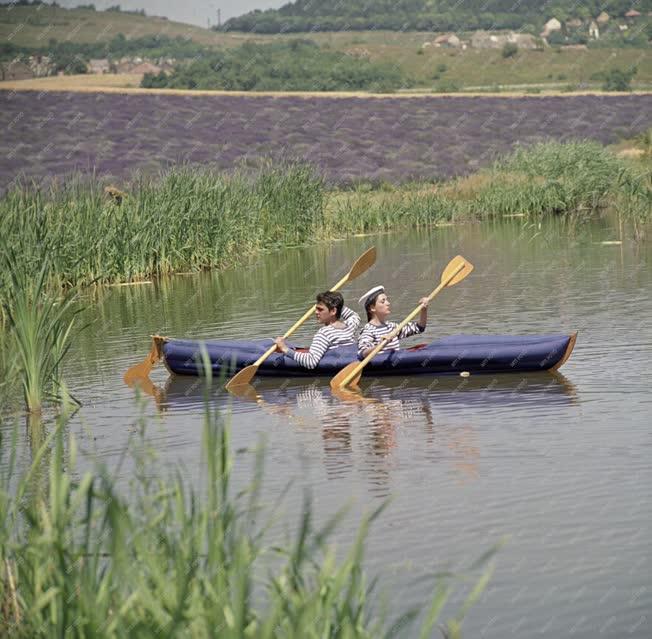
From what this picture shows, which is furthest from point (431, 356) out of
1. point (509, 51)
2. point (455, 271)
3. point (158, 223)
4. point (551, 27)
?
point (551, 27)

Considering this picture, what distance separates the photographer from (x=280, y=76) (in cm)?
7088

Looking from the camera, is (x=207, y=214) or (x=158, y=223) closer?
(x=158, y=223)

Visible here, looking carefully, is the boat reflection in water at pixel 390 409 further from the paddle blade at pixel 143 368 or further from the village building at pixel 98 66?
the village building at pixel 98 66

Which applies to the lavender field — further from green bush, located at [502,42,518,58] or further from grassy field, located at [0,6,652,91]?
green bush, located at [502,42,518,58]

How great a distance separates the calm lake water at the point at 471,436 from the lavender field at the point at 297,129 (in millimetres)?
13838

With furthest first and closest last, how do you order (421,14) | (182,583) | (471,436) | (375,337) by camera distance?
(421,14) → (375,337) → (471,436) → (182,583)

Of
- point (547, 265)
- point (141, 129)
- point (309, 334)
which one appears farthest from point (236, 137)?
point (309, 334)

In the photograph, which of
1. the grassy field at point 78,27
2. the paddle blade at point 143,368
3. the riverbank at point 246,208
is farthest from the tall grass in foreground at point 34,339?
the grassy field at point 78,27

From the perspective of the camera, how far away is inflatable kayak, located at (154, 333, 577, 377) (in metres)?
11.0

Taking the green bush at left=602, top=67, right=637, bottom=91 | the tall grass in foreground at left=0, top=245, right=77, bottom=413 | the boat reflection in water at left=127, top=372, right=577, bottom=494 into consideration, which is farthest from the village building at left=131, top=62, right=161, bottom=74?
the tall grass in foreground at left=0, top=245, right=77, bottom=413

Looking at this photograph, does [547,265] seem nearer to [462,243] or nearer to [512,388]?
[462,243]

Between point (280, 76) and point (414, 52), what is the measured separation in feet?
97.2

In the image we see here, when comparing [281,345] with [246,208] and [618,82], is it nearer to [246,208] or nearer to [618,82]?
[246,208]

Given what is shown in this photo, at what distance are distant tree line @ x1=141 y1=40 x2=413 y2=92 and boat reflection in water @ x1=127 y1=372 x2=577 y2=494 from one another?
52311 millimetres
